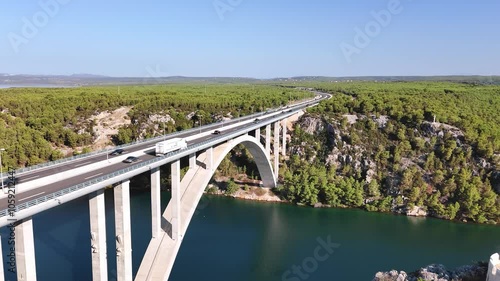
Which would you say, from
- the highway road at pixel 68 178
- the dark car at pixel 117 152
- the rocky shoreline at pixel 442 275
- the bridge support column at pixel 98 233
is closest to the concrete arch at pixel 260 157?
the dark car at pixel 117 152

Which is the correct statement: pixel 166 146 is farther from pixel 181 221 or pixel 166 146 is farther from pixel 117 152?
pixel 181 221

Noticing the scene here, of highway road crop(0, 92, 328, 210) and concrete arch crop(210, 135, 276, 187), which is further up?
highway road crop(0, 92, 328, 210)

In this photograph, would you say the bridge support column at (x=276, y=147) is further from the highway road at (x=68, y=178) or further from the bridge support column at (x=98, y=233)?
the bridge support column at (x=98, y=233)

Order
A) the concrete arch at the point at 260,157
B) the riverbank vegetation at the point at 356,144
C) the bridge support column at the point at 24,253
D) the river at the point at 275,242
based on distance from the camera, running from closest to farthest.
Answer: the bridge support column at the point at 24,253 → the river at the point at 275,242 → the concrete arch at the point at 260,157 → the riverbank vegetation at the point at 356,144

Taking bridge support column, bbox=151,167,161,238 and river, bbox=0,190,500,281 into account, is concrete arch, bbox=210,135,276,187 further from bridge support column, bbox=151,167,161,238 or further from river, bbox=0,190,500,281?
bridge support column, bbox=151,167,161,238

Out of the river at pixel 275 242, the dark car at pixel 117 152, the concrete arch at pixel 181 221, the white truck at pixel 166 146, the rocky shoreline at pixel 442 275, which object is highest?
the white truck at pixel 166 146

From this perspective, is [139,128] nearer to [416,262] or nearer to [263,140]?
[263,140]

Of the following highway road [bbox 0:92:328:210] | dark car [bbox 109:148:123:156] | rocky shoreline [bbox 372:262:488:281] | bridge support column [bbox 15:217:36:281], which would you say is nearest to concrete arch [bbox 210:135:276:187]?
dark car [bbox 109:148:123:156]
